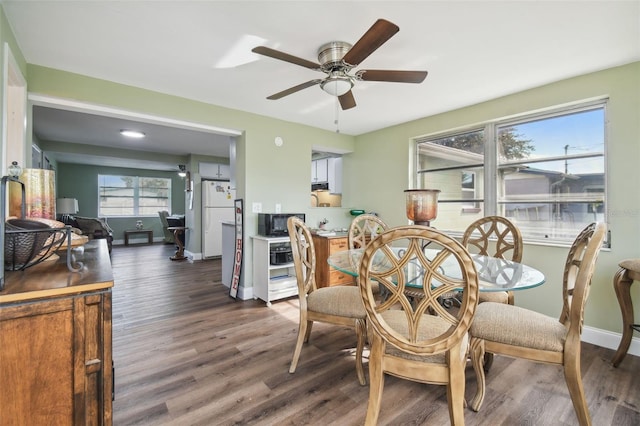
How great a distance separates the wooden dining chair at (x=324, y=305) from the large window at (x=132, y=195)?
877cm

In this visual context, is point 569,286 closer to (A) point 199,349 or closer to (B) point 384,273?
(B) point 384,273

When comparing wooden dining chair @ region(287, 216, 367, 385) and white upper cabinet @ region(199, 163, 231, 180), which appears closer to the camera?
wooden dining chair @ region(287, 216, 367, 385)

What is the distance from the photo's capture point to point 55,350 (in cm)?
96

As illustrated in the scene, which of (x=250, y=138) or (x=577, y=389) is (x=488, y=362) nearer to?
(x=577, y=389)

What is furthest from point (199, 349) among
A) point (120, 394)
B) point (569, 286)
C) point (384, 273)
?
point (569, 286)

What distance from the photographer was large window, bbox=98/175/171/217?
8.47 meters

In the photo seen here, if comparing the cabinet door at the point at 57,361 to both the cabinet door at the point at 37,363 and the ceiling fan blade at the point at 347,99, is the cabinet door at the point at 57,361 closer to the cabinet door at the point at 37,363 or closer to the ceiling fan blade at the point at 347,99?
the cabinet door at the point at 37,363

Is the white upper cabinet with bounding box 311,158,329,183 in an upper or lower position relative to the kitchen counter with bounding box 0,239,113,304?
upper

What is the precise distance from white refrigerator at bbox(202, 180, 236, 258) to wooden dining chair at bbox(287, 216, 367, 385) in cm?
455

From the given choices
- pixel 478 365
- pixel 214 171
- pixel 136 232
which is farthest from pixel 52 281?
pixel 136 232

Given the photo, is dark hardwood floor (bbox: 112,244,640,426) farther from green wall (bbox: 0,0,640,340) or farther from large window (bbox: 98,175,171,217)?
large window (bbox: 98,175,171,217)

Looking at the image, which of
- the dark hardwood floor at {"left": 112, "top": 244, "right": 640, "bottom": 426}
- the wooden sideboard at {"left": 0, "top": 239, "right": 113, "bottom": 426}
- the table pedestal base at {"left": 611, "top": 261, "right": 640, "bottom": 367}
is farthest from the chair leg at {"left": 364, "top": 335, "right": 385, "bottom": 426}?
the table pedestal base at {"left": 611, "top": 261, "right": 640, "bottom": 367}

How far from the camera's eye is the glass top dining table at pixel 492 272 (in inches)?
61.1

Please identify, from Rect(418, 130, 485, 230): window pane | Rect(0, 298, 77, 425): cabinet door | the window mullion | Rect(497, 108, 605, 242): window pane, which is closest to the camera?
Rect(0, 298, 77, 425): cabinet door
